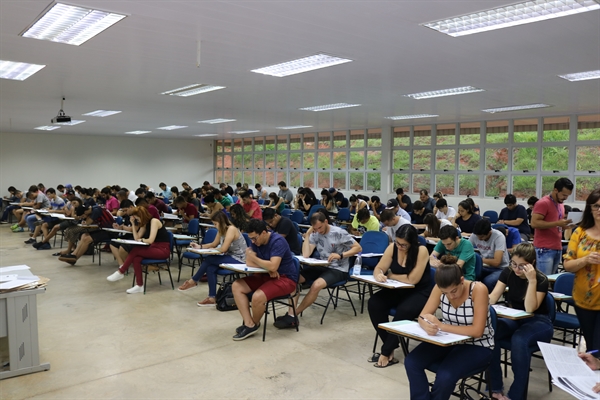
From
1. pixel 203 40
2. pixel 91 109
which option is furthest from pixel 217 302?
pixel 91 109

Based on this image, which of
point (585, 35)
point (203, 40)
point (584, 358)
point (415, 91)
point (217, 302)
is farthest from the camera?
point (415, 91)

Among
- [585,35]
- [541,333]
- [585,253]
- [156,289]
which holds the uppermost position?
[585,35]

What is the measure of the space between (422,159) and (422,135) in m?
0.71

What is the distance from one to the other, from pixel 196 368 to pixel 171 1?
3176 millimetres

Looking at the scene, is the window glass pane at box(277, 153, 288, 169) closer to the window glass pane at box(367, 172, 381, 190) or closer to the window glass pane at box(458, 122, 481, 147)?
the window glass pane at box(367, 172, 381, 190)

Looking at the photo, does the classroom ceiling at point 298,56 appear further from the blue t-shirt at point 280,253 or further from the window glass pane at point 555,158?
the blue t-shirt at point 280,253

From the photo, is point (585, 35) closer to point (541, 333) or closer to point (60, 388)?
point (541, 333)

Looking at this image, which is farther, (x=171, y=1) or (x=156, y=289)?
(x=156, y=289)

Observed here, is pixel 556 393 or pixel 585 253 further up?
pixel 585 253

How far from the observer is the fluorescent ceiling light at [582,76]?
665 centimetres

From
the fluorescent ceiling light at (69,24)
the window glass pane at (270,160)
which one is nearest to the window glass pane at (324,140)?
the window glass pane at (270,160)

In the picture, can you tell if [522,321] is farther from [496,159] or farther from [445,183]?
[445,183]

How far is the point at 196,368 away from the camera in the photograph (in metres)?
4.30

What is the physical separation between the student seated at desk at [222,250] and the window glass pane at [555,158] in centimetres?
865
